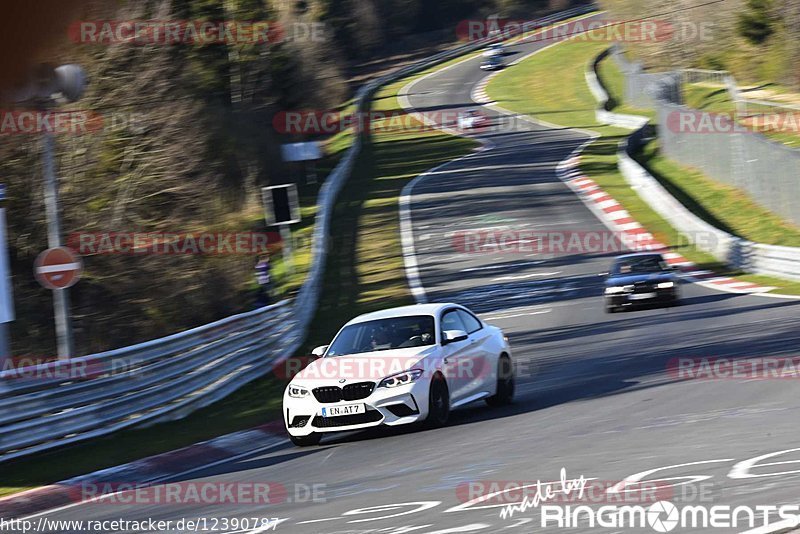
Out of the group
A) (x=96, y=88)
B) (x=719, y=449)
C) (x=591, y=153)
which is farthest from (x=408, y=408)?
(x=591, y=153)

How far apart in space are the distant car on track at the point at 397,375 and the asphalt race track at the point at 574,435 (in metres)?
0.28

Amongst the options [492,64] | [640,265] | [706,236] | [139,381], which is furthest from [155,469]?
[492,64]

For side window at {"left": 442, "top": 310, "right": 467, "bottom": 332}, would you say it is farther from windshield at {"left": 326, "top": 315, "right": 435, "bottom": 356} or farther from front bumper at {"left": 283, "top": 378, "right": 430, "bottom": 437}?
front bumper at {"left": 283, "top": 378, "right": 430, "bottom": 437}

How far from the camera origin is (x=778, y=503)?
6598 mm

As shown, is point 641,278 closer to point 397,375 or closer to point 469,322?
point 469,322

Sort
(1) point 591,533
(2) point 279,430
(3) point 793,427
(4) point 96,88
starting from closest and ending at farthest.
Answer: (1) point 591,533 → (3) point 793,427 → (2) point 279,430 → (4) point 96,88

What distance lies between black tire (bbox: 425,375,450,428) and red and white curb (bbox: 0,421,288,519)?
6.22ft

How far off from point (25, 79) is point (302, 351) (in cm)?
1996

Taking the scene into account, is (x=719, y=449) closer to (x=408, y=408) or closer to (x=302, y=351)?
(x=408, y=408)

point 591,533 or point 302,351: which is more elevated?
point 591,533

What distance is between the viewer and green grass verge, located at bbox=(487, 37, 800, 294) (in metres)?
31.3

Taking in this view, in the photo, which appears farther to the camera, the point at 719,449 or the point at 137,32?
the point at 137,32

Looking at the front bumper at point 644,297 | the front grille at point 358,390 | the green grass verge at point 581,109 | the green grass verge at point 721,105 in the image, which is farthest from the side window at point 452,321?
the green grass verge at point 721,105

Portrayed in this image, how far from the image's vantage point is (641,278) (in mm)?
23000
